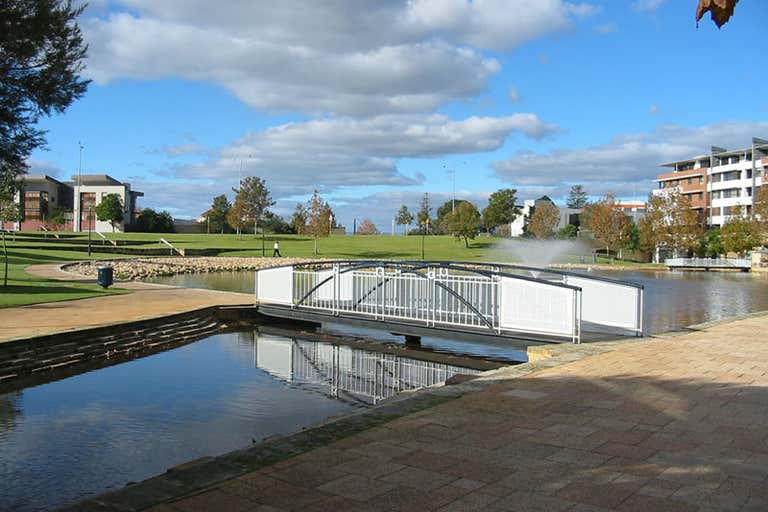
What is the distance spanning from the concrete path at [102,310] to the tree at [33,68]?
3227 mm

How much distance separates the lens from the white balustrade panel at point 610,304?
12039 millimetres

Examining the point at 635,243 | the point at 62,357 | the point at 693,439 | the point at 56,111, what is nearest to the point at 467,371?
the point at 693,439

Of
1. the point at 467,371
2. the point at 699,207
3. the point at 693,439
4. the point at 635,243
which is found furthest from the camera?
the point at 699,207

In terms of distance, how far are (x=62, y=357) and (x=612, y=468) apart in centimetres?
993

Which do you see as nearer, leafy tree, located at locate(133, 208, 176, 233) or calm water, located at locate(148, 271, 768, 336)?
calm water, located at locate(148, 271, 768, 336)

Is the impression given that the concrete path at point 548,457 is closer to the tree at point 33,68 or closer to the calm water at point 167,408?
the calm water at point 167,408

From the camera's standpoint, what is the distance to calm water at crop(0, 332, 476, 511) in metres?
6.20

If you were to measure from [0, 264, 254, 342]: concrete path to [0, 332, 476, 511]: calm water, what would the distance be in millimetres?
1989

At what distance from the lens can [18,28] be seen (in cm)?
880

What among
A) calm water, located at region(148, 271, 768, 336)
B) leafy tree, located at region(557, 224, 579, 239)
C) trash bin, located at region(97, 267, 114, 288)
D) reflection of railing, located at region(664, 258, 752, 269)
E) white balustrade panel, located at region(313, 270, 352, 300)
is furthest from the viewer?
leafy tree, located at region(557, 224, 579, 239)

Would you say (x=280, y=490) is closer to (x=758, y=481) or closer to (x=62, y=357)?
(x=758, y=481)

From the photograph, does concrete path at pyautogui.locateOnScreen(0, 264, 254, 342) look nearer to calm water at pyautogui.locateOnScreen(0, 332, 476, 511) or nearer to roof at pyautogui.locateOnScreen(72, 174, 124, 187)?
calm water at pyautogui.locateOnScreen(0, 332, 476, 511)

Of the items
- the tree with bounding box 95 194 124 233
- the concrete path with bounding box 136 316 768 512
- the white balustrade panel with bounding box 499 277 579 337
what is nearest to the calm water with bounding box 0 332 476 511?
the white balustrade panel with bounding box 499 277 579 337

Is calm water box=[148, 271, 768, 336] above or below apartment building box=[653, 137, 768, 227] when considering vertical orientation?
below
